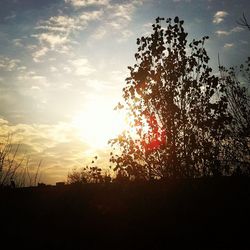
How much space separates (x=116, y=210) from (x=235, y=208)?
2.26 m

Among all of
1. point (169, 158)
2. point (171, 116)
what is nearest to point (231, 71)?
point (171, 116)

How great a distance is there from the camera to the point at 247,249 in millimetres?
5504

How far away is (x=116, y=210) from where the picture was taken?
6.53 meters

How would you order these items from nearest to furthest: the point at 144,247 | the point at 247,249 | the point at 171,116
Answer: the point at 247,249
the point at 144,247
the point at 171,116

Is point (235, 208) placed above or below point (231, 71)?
below

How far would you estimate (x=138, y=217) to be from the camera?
6.33 m

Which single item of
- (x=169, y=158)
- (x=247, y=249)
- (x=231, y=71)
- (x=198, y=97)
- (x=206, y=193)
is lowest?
(x=247, y=249)

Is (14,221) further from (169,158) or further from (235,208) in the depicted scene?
(169,158)

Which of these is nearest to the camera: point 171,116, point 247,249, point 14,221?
point 247,249

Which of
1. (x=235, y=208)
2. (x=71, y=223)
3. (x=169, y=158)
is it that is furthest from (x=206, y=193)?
(x=169, y=158)

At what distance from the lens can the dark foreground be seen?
593 centimetres

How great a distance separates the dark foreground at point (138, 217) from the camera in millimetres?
5926

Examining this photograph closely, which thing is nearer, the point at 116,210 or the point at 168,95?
the point at 116,210

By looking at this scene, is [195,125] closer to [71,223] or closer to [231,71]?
[231,71]
